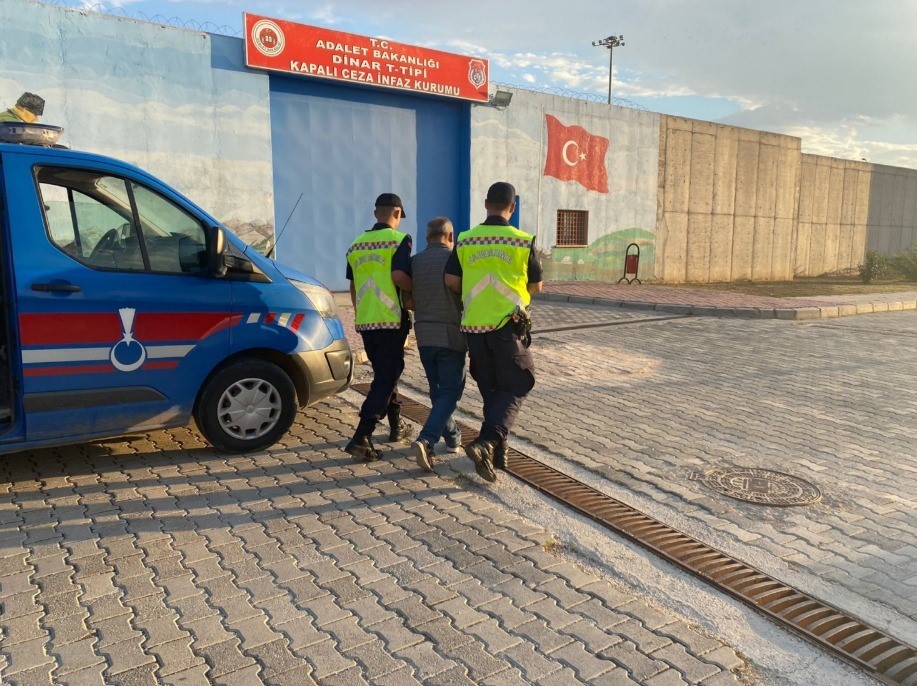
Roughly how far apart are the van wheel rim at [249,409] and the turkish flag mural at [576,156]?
1441 centimetres

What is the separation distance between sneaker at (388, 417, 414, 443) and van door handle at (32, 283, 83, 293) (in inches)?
93.1

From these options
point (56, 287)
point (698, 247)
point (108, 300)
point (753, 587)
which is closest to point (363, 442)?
point (108, 300)

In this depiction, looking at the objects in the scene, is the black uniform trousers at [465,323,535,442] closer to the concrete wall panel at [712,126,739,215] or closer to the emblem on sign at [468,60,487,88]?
the emblem on sign at [468,60,487,88]

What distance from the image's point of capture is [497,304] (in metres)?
4.53

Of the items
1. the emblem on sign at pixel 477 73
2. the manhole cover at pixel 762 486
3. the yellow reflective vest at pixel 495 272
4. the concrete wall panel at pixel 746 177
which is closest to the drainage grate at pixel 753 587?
the manhole cover at pixel 762 486

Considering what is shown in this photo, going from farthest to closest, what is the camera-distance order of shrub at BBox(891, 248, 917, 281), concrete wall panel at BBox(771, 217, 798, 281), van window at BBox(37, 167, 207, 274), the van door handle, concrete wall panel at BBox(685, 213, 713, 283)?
shrub at BBox(891, 248, 917, 281) < concrete wall panel at BBox(771, 217, 798, 281) < concrete wall panel at BBox(685, 213, 713, 283) < van window at BBox(37, 167, 207, 274) < the van door handle

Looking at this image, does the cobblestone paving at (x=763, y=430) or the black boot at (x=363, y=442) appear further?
the black boot at (x=363, y=442)

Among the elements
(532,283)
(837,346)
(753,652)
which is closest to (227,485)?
(532,283)

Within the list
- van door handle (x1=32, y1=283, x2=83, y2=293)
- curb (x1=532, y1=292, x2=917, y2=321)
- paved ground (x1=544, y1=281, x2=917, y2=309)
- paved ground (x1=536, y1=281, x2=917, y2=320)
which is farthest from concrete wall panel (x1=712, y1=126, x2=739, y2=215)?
van door handle (x1=32, y1=283, x2=83, y2=293)

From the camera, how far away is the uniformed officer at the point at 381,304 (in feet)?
16.1

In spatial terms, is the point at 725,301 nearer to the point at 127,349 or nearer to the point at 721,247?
the point at 721,247

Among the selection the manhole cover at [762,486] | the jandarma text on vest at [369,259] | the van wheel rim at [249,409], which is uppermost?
the jandarma text on vest at [369,259]

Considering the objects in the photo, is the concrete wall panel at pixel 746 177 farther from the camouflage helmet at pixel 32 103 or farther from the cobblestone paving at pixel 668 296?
the camouflage helmet at pixel 32 103

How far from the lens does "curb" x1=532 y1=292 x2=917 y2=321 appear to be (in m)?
13.3
